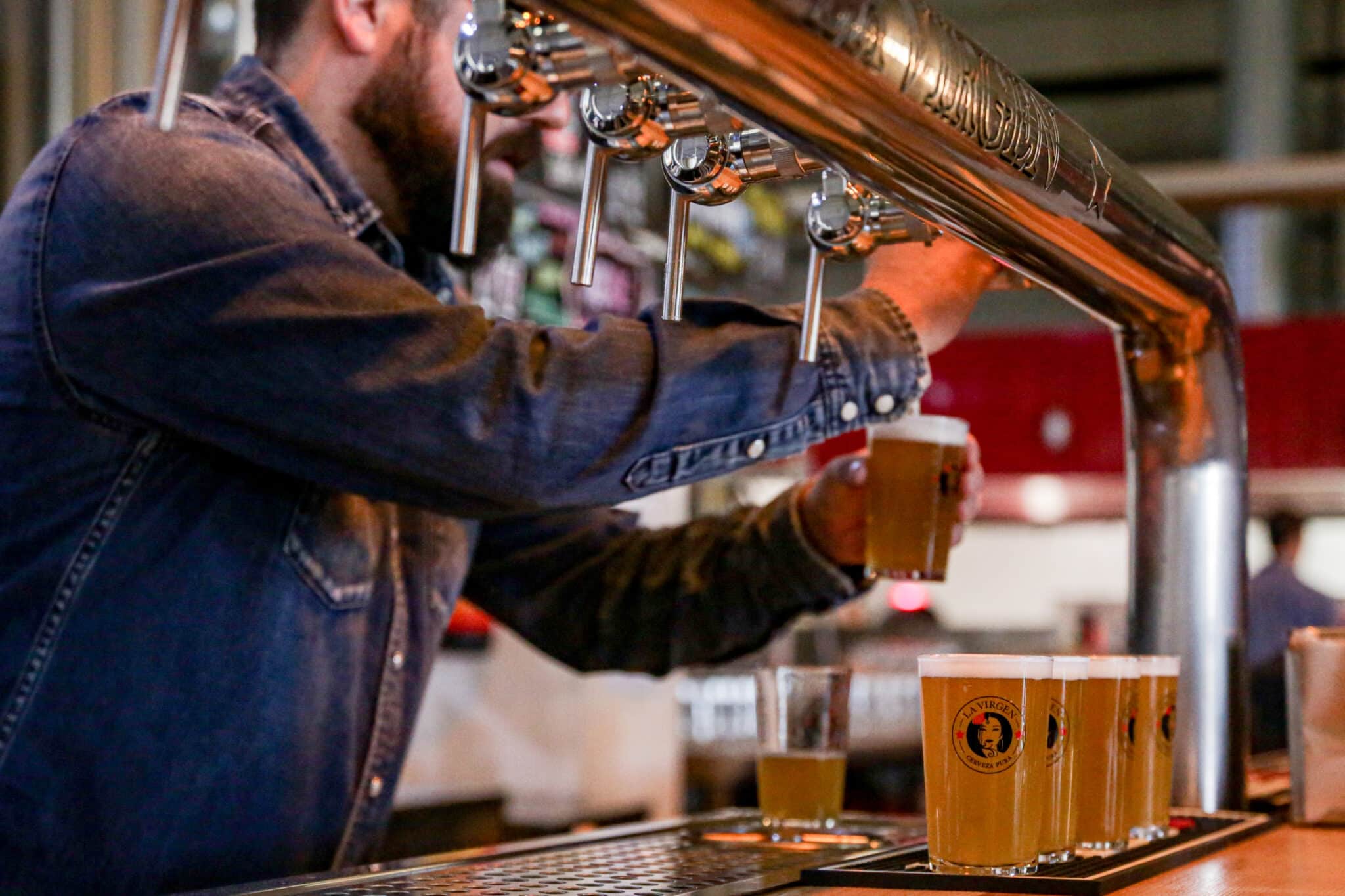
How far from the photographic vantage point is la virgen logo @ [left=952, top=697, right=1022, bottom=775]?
861 mm

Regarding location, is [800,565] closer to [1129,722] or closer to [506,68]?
[1129,722]

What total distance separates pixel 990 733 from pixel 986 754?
0.01 m

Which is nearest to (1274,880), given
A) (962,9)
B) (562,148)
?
(562,148)

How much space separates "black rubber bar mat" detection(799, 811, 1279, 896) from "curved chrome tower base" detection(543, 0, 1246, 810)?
10.3 inches

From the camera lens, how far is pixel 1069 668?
900 mm

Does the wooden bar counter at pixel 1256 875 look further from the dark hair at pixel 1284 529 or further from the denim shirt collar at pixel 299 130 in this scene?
the dark hair at pixel 1284 529

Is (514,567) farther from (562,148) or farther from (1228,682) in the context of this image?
(562,148)

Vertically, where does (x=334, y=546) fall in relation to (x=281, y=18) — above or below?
below

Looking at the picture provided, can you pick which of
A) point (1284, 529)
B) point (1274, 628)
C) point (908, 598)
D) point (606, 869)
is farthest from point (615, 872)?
point (908, 598)

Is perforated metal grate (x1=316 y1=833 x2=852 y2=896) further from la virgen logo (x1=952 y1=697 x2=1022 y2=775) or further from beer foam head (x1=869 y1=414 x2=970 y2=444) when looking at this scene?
beer foam head (x1=869 y1=414 x2=970 y2=444)

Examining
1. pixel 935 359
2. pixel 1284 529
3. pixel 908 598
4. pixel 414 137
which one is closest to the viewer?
pixel 414 137

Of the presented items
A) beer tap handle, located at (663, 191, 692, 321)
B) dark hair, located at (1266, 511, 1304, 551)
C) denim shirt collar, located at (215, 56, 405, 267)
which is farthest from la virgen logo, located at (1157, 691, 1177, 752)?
dark hair, located at (1266, 511, 1304, 551)

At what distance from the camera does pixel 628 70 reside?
2.39ft

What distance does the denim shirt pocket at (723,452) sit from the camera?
3.58ft
